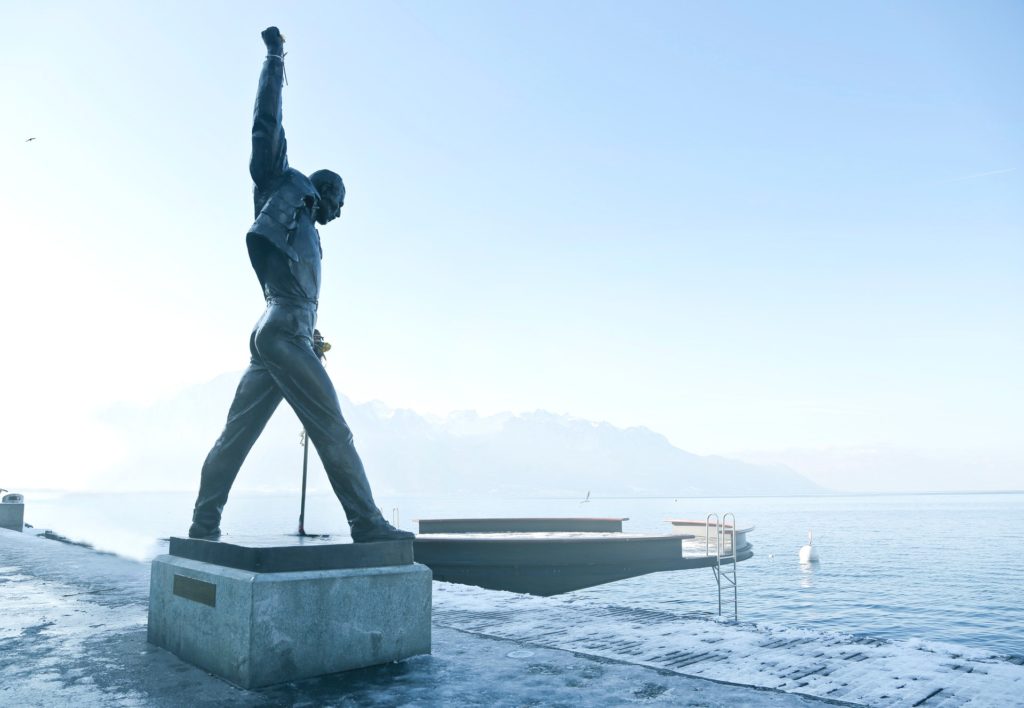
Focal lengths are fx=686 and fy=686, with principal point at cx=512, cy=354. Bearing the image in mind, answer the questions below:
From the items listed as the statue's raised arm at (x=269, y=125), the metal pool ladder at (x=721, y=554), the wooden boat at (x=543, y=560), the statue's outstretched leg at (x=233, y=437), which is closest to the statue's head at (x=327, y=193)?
the statue's raised arm at (x=269, y=125)

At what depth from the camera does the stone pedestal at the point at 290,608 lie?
16.1 feet

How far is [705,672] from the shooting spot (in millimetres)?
5328

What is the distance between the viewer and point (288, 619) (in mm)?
5012

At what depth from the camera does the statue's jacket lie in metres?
5.88

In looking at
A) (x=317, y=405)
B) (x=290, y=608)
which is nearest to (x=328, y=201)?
(x=317, y=405)

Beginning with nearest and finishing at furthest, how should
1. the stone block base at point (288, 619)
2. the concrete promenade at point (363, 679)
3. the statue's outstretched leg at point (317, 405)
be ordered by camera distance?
the concrete promenade at point (363, 679), the stone block base at point (288, 619), the statue's outstretched leg at point (317, 405)

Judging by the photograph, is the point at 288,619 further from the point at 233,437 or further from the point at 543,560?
the point at 543,560

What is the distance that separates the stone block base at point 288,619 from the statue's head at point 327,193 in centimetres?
329

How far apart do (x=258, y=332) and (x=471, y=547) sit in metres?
21.2

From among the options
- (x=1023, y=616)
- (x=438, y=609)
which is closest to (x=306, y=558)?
(x=438, y=609)

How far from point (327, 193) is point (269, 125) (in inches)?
30.6

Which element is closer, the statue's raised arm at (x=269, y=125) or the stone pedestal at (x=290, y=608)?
the stone pedestal at (x=290, y=608)

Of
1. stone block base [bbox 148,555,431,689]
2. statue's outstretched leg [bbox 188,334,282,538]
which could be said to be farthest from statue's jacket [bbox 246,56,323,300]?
stone block base [bbox 148,555,431,689]

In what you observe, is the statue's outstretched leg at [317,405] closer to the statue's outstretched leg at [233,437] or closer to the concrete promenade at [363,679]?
the statue's outstretched leg at [233,437]
